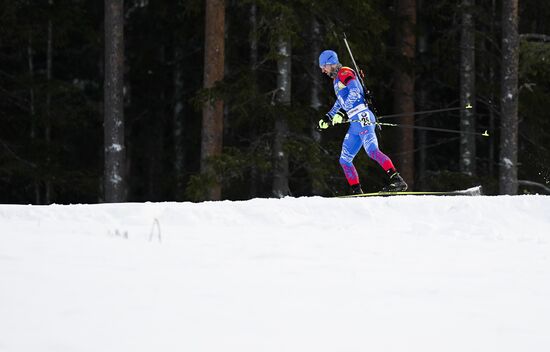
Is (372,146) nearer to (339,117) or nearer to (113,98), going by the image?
(339,117)

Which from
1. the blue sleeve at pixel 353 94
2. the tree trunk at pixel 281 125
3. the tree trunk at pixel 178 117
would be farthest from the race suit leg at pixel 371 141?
the tree trunk at pixel 178 117

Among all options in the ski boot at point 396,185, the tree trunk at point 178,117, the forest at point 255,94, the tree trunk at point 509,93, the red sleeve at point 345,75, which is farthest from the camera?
the tree trunk at point 178,117

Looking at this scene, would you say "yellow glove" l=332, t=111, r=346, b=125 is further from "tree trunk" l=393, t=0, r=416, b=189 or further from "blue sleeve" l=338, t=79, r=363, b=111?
"tree trunk" l=393, t=0, r=416, b=189

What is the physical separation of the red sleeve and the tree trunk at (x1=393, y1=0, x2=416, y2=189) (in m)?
9.82

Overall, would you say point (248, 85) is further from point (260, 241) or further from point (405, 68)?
point (260, 241)

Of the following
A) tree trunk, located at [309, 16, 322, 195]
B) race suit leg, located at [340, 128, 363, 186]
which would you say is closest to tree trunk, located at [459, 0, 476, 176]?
tree trunk, located at [309, 16, 322, 195]

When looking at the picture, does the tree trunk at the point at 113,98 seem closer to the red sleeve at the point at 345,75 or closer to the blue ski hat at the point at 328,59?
the blue ski hat at the point at 328,59

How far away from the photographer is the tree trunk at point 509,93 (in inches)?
695

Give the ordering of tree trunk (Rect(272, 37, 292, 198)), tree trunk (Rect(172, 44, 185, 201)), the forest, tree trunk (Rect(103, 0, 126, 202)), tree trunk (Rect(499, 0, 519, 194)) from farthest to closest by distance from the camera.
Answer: tree trunk (Rect(172, 44, 185, 201)), tree trunk (Rect(103, 0, 126, 202)), tree trunk (Rect(499, 0, 519, 194)), the forest, tree trunk (Rect(272, 37, 292, 198))

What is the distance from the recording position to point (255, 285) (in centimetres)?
483

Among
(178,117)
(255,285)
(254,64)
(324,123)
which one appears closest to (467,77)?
(254,64)

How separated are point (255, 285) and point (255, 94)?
12743mm

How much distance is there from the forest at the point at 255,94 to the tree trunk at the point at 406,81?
4cm

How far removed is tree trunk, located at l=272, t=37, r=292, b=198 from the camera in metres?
17.1
